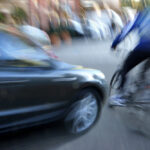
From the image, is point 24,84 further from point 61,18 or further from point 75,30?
point 61,18

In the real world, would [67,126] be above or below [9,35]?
below

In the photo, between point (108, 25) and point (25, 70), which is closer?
point (25, 70)

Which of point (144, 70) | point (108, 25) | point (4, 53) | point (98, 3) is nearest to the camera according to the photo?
point (4, 53)

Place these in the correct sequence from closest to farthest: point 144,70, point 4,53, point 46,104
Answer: point 4,53
point 46,104
point 144,70

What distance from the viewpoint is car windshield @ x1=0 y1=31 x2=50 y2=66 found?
12.1 ft

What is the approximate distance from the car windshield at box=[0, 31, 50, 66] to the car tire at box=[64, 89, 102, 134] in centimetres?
72

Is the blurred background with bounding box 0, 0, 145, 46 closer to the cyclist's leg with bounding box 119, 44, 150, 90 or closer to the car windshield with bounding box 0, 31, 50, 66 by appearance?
the cyclist's leg with bounding box 119, 44, 150, 90

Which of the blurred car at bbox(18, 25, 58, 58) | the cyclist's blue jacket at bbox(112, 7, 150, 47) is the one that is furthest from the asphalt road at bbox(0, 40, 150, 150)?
the cyclist's blue jacket at bbox(112, 7, 150, 47)

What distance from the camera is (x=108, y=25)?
1997 cm

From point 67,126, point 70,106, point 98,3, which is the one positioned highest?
point 70,106

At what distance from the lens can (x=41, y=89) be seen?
377cm

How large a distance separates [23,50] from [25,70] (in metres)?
0.45

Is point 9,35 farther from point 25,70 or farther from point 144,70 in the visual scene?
point 144,70

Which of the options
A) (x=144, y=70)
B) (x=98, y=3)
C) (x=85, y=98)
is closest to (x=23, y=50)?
(x=85, y=98)
